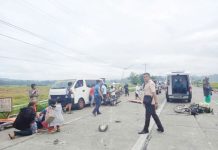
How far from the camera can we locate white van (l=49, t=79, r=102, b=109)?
15156 millimetres

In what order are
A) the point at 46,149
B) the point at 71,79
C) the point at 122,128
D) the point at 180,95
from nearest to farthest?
1. the point at 46,149
2. the point at 122,128
3. the point at 71,79
4. the point at 180,95

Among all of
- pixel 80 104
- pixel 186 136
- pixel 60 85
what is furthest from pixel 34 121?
pixel 60 85

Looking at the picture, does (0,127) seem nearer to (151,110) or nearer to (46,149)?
(46,149)

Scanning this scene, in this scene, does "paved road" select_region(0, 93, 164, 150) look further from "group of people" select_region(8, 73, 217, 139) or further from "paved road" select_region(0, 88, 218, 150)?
"group of people" select_region(8, 73, 217, 139)

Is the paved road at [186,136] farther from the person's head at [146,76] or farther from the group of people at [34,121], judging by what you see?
the group of people at [34,121]

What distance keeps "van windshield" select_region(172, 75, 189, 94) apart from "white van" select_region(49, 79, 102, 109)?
732 cm

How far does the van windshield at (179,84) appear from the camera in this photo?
19.8 metres

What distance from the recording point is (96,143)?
678cm

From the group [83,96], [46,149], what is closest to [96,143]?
[46,149]

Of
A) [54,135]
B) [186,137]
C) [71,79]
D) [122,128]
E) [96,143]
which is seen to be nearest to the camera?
[96,143]

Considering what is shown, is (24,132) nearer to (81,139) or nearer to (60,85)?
(81,139)

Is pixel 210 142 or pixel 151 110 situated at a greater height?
pixel 151 110

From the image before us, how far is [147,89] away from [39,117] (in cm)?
407

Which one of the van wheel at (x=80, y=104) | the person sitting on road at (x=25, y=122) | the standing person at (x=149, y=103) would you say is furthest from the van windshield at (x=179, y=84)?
the person sitting on road at (x=25, y=122)
